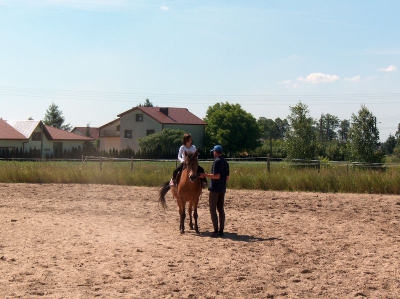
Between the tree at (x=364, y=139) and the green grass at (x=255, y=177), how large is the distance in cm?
1097

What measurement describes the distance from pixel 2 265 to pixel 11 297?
1826mm

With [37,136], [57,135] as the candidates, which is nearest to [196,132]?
[57,135]

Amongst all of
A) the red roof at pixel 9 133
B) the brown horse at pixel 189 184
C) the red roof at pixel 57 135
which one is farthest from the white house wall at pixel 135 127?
the brown horse at pixel 189 184

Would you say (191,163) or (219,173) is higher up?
(191,163)

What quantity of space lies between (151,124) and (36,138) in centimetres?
1357

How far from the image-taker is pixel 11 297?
6.76m

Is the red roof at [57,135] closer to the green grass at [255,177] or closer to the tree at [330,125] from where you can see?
the green grass at [255,177]

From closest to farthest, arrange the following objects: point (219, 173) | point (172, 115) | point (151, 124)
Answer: point (219, 173)
point (151, 124)
point (172, 115)

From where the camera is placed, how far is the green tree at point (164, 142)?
64.7 metres

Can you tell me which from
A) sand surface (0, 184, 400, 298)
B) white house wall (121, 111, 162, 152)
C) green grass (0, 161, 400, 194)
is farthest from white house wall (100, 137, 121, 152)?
sand surface (0, 184, 400, 298)

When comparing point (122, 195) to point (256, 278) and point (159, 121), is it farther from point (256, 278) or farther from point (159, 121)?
point (159, 121)

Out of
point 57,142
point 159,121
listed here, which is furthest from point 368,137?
point 57,142

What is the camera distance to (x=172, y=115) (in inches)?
2958

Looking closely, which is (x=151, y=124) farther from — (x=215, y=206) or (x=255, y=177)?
(x=215, y=206)
